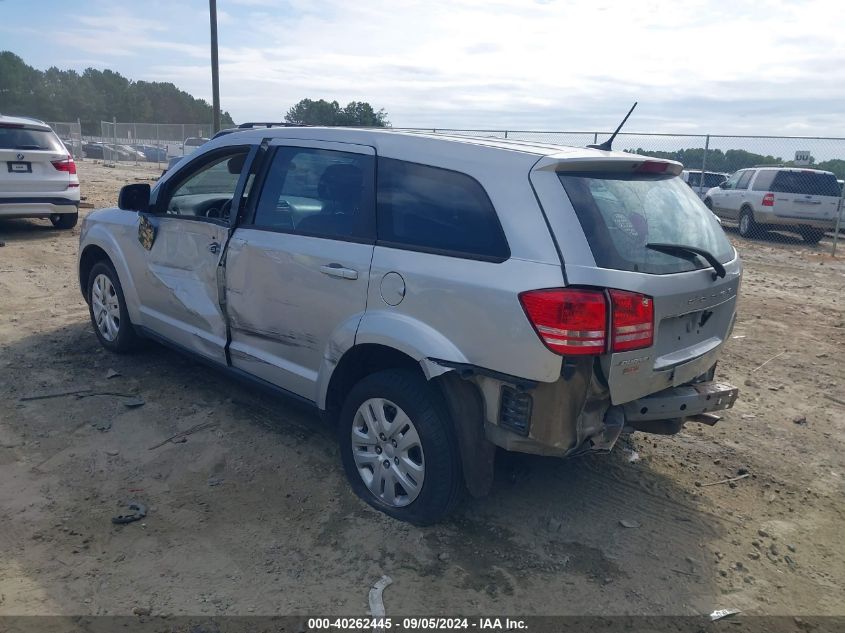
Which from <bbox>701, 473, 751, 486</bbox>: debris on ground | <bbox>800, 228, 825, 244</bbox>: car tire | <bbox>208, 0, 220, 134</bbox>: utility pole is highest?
<bbox>208, 0, 220, 134</bbox>: utility pole

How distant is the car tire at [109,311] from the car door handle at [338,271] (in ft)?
8.35

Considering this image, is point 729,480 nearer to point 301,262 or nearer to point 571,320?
point 571,320

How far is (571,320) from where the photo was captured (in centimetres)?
290

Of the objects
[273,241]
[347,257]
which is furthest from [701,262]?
[273,241]

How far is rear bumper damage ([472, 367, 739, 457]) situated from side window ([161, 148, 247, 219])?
8.79ft

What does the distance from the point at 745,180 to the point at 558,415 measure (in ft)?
54.2

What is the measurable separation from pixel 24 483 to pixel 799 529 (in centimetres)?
417

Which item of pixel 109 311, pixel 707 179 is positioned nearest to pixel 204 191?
pixel 109 311

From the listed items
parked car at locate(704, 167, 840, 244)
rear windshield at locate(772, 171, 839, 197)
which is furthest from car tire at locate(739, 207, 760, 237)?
rear windshield at locate(772, 171, 839, 197)

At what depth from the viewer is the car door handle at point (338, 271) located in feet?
11.8

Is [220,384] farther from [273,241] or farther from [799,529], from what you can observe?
[799,529]

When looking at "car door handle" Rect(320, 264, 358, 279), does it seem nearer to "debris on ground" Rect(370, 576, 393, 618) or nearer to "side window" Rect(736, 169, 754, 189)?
"debris on ground" Rect(370, 576, 393, 618)

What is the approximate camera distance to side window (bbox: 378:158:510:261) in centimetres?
321

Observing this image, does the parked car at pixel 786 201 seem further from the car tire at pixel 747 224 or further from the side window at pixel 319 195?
the side window at pixel 319 195
